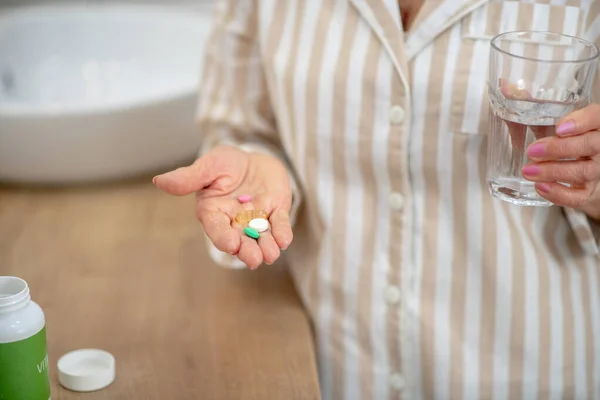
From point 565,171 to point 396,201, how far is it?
0.28 meters

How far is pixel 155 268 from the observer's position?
1166 millimetres

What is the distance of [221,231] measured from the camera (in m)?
0.79

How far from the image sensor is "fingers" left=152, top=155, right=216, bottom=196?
80 centimetres

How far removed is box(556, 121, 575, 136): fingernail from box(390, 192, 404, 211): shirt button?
11.6 inches

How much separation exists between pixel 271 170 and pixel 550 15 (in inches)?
13.9

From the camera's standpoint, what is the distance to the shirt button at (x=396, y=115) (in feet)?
3.14

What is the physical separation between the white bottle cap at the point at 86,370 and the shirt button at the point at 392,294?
0.34m

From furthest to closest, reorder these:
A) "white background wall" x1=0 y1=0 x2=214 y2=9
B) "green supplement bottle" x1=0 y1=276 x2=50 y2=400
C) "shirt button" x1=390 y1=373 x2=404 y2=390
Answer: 1. "white background wall" x1=0 y1=0 x2=214 y2=9
2. "shirt button" x1=390 y1=373 x2=404 y2=390
3. "green supplement bottle" x1=0 y1=276 x2=50 y2=400

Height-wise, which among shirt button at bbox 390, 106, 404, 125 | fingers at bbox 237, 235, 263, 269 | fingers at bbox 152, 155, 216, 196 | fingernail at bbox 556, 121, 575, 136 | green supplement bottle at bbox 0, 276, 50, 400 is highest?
fingernail at bbox 556, 121, 575, 136

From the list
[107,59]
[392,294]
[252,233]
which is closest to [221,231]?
[252,233]

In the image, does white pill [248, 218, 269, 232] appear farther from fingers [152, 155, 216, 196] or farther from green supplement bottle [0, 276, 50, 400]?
green supplement bottle [0, 276, 50, 400]

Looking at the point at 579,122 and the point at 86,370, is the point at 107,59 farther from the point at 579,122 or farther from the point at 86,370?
the point at 579,122

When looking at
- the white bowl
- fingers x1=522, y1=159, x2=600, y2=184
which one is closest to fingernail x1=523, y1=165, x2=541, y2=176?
fingers x1=522, y1=159, x2=600, y2=184

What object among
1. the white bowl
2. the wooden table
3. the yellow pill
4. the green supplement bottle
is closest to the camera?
the green supplement bottle
